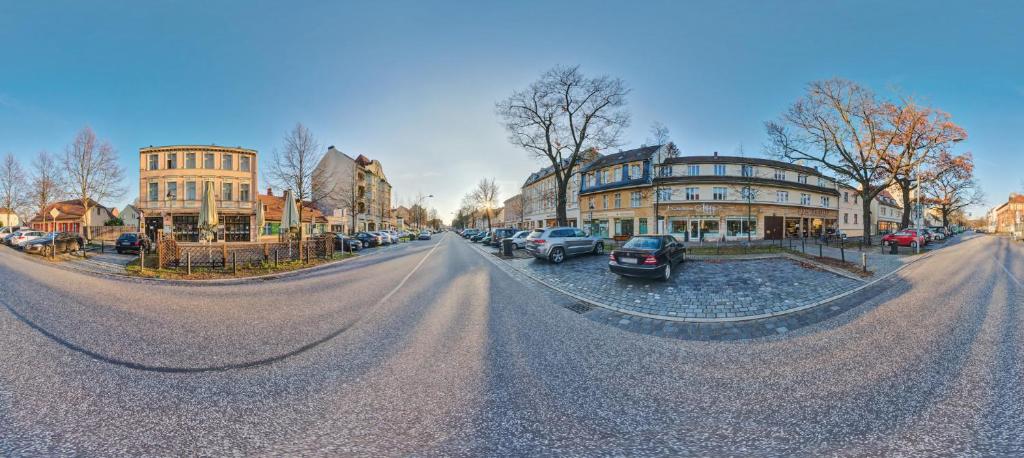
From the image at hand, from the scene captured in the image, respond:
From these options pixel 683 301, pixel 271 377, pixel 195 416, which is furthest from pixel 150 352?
pixel 683 301

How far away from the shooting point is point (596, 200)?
40.8 metres

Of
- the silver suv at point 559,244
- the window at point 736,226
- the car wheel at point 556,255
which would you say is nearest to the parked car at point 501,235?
the silver suv at point 559,244

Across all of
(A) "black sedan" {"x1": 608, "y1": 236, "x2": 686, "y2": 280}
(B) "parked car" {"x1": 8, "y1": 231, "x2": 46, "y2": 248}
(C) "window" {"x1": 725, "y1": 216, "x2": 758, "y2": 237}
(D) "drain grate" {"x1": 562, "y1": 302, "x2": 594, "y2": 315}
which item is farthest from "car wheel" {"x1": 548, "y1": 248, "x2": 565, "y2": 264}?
(B) "parked car" {"x1": 8, "y1": 231, "x2": 46, "y2": 248}

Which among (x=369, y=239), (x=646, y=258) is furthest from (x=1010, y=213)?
(x=369, y=239)

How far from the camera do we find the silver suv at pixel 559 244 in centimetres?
1603

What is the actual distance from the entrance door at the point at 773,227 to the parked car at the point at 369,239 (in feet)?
126

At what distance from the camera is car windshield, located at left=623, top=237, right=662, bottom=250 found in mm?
10483

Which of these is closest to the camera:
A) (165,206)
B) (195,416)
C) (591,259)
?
(195,416)

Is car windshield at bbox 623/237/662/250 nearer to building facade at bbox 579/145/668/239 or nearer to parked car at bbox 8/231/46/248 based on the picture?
building facade at bbox 579/145/668/239

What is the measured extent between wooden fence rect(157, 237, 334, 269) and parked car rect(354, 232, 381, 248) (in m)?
16.0

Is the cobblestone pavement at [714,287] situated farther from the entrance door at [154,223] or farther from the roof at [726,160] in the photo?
the entrance door at [154,223]

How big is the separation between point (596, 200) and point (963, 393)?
37719 mm

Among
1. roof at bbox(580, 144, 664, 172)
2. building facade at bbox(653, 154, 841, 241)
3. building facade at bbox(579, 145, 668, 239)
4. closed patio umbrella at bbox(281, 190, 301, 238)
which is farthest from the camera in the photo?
roof at bbox(580, 144, 664, 172)

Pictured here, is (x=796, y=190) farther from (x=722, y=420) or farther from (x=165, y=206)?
(x=165, y=206)
